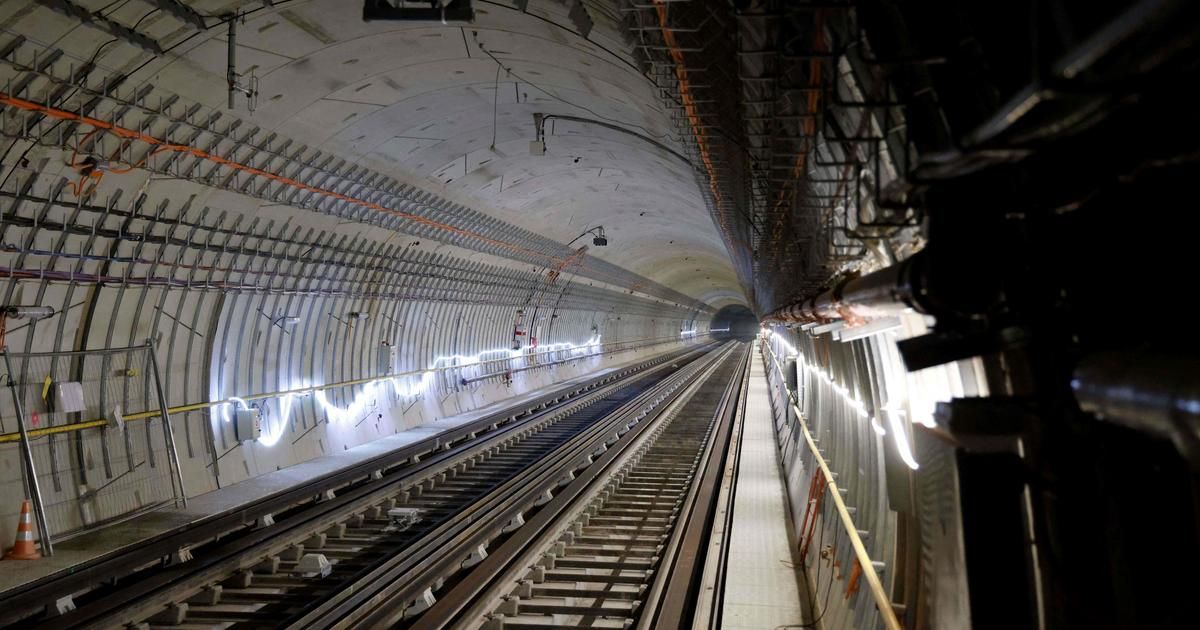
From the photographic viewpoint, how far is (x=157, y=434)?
12.2 meters

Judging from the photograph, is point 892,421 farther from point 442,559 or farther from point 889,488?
point 442,559

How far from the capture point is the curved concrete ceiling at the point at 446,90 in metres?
9.55

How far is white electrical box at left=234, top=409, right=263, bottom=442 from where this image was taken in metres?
13.9

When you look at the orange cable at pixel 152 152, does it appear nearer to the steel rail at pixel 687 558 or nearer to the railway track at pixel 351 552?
the railway track at pixel 351 552

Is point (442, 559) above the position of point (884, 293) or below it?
below

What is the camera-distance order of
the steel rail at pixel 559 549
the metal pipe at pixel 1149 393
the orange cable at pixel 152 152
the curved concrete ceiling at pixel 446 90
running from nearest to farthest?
1. the metal pipe at pixel 1149 393
2. the steel rail at pixel 559 549
3. the orange cable at pixel 152 152
4. the curved concrete ceiling at pixel 446 90

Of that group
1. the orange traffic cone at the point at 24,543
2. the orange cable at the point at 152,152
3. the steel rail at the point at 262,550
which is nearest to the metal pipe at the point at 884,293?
the steel rail at the point at 262,550

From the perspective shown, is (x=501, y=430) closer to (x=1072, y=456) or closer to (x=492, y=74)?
(x=492, y=74)

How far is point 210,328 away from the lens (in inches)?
527

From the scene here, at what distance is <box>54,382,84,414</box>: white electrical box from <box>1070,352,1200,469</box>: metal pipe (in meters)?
10.7

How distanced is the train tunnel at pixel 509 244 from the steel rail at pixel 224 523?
0.07m

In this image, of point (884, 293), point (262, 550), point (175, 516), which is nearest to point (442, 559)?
point (262, 550)

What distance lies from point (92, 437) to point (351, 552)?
3565 mm

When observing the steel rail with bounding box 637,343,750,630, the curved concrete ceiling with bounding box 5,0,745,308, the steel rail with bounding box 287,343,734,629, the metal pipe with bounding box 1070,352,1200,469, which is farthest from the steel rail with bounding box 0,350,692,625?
the metal pipe with bounding box 1070,352,1200,469
